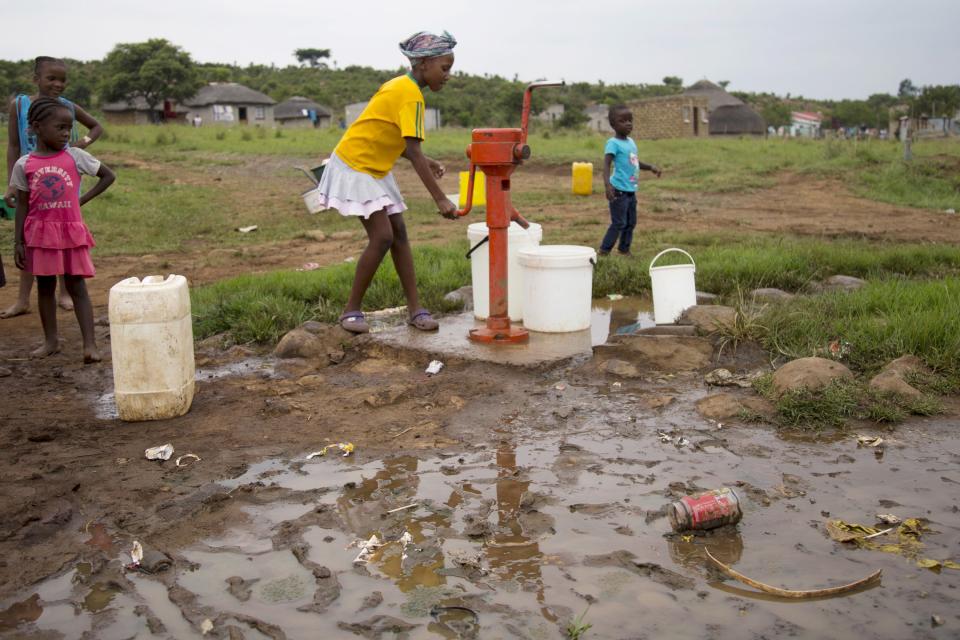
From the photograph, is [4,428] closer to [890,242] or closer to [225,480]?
[225,480]

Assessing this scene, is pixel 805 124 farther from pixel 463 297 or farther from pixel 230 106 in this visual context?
pixel 463 297

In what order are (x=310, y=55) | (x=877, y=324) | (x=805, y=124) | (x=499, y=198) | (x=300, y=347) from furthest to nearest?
(x=310, y=55), (x=805, y=124), (x=300, y=347), (x=499, y=198), (x=877, y=324)

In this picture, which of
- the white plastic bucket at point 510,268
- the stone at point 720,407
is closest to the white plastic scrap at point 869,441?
the stone at point 720,407

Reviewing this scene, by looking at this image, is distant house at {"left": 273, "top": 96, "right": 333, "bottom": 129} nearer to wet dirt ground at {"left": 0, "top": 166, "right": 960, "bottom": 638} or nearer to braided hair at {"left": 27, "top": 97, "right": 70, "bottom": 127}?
braided hair at {"left": 27, "top": 97, "right": 70, "bottom": 127}

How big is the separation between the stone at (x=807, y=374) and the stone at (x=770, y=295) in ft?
4.18

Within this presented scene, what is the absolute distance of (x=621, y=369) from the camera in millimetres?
4426

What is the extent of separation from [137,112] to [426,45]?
50.2m

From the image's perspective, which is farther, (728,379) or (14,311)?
(14,311)

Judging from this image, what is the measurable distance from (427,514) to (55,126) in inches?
127

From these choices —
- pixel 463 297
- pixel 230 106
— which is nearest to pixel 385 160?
pixel 463 297

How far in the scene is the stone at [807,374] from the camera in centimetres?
390

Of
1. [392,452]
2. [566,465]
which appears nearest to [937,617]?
[566,465]

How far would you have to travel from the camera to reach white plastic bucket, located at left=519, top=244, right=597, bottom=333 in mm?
4918

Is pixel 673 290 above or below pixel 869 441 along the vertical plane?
above
